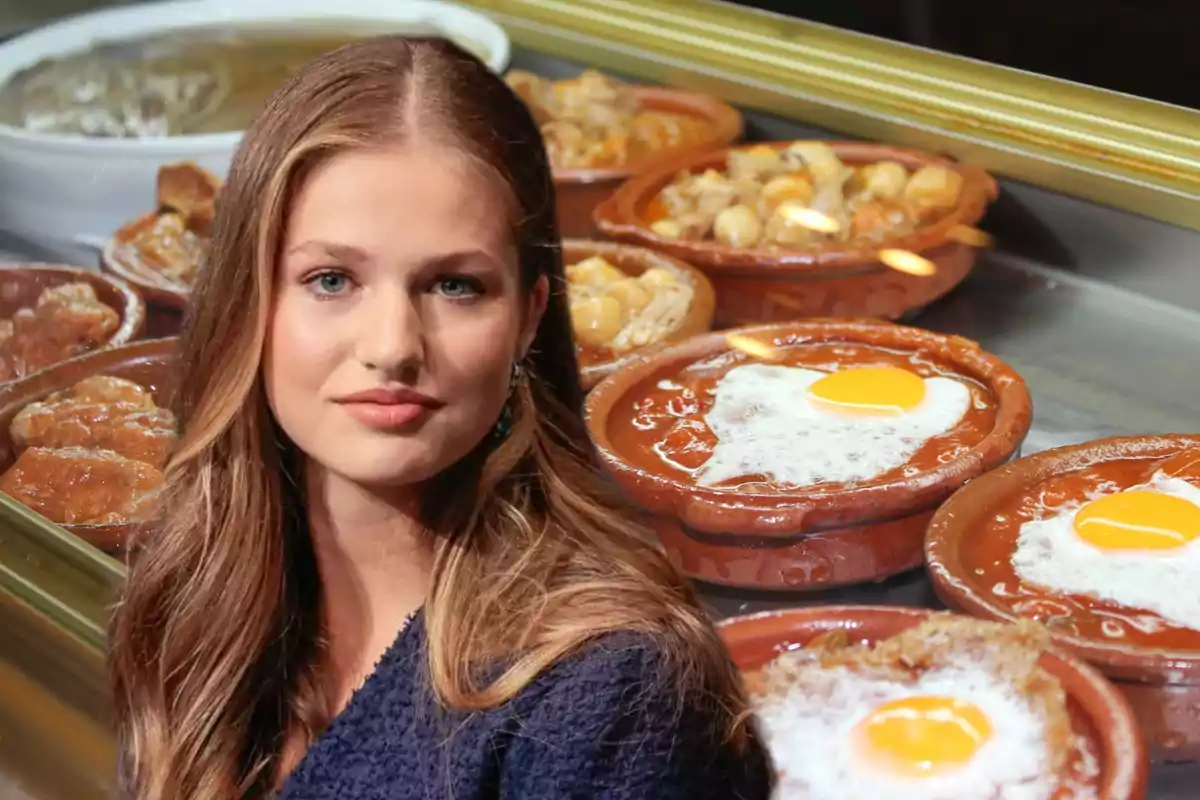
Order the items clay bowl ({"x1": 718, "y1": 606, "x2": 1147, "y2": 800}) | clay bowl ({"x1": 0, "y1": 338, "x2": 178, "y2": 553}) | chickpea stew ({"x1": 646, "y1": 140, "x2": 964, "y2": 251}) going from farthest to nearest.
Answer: clay bowl ({"x1": 0, "y1": 338, "x2": 178, "y2": 553}) → chickpea stew ({"x1": 646, "y1": 140, "x2": 964, "y2": 251}) → clay bowl ({"x1": 718, "y1": 606, "x2": 1147, "y2": 800})

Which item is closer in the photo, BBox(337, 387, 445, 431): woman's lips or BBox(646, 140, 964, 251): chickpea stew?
BBox(337, 387, 445, 431): woman's lips

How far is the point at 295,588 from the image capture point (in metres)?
1.28

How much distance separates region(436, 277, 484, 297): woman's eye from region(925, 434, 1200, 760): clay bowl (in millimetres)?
412

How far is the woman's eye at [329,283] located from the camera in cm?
108

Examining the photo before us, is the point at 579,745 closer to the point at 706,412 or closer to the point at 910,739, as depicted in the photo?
the point at 910,739

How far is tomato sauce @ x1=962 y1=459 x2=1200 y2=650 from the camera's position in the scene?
43.2 inches

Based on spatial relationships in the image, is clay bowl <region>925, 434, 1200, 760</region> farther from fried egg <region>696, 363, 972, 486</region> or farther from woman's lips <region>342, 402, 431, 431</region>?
woman's lips <region>342, 402, 431, 431</region>

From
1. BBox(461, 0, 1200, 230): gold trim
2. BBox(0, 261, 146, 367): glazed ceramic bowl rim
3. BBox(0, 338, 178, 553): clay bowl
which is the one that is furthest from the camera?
BBox(0, 261, 146, 367): glazed ceramic bowl rim

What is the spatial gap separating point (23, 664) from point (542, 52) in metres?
0.98

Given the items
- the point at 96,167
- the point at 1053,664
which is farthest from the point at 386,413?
the point at 96,167

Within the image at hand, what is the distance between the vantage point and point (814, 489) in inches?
49.5

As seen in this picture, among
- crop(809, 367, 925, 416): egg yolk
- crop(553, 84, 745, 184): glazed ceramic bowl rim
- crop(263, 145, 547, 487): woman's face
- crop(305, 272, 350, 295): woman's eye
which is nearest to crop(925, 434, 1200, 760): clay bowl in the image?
crop(809, 367, 925, 416): egg yolk

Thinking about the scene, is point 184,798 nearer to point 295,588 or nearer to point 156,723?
point 156,723

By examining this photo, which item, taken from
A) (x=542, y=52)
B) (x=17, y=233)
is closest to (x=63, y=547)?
(x=17, y=233)
